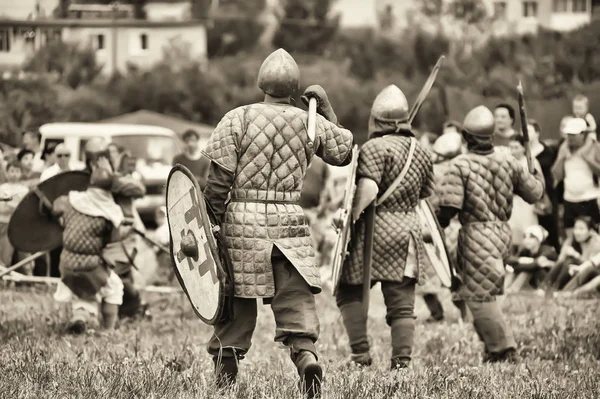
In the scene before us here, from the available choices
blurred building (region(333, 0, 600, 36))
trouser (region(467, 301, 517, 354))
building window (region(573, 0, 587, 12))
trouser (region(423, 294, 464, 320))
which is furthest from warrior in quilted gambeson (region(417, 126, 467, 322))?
building window (region(573, 0, 587, 12))

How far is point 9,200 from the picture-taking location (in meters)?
11.3

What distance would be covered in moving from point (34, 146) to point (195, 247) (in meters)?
7.62

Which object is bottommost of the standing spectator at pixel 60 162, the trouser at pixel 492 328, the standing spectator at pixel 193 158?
the trouser at pixel 492 328

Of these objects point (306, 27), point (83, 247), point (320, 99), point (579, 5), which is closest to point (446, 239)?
point (83, 247)

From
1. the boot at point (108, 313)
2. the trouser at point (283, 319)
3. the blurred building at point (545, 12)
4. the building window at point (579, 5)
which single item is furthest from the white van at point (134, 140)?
the building window at point (579, 5)

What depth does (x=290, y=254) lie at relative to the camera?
6344 millimetres

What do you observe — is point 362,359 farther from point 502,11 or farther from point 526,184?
point 502,11

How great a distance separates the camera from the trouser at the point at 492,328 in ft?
26.7

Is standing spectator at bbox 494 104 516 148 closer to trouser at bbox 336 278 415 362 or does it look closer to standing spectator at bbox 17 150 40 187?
trouser at bbox 336 278 415 362

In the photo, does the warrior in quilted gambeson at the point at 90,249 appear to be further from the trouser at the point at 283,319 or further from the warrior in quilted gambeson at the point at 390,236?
the trouser at the point at 283,319

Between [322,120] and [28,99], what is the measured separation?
2884 cm

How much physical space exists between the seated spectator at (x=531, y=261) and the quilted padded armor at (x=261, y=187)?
562 cm

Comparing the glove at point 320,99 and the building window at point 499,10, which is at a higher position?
the glove at point 320,99

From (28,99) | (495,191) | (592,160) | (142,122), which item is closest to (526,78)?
(28,99)
